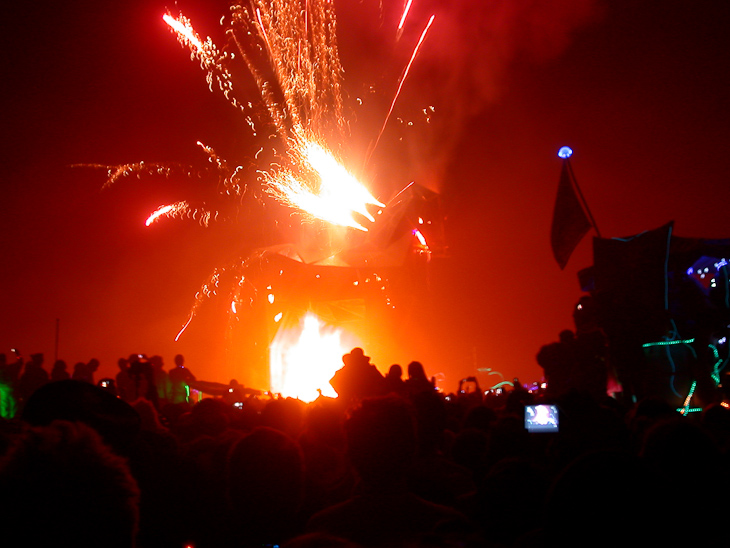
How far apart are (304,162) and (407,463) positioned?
47.4ft

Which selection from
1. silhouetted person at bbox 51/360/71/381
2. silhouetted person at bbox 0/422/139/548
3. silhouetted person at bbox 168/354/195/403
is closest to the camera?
silhouetted person at bbox 0/422/139/548

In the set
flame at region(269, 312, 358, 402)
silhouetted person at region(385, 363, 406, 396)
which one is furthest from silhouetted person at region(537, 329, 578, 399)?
flame at region(269, 312, 358, 402)

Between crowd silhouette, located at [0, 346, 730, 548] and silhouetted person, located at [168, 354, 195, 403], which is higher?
silhouetted person, located at [168, 354, 195, 403]

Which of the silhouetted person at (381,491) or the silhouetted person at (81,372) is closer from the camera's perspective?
the silhouetted person at (381,491)

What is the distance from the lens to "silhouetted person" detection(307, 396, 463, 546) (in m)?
2.12

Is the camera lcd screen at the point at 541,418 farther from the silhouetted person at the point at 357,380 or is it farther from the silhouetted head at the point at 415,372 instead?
the silhouetted head at the point at 415,372

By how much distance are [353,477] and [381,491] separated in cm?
73

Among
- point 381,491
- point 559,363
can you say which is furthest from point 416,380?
point 381,491

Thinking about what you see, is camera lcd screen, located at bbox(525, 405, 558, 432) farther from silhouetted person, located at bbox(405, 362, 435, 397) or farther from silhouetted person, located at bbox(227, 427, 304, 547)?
silhouetted person, located at bbox(227, 427, 304, 547)

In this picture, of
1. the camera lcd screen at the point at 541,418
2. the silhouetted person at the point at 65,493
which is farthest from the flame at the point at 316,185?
the silhouetted person at the point at 65,493

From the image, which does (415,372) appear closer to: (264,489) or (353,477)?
(353,477)

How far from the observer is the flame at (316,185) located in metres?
15.9

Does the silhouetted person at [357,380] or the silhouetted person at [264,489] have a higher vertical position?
the silhouetted person at [357,380]

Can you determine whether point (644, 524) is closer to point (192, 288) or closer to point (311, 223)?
point (192, 288)
